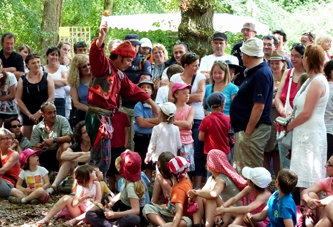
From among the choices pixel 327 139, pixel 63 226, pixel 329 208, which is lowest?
pixel 63 226

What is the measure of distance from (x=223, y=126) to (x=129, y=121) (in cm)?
145

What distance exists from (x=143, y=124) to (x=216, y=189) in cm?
210

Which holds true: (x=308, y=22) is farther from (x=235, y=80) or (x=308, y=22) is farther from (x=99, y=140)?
(x=99, y=140)

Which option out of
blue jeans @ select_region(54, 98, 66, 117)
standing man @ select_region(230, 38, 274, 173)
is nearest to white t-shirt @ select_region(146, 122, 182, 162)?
standing man @ select_region(230, 38, 274, 173)

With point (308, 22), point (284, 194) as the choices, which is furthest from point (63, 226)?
point (308, 22)

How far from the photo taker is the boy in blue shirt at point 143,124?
8117 mm

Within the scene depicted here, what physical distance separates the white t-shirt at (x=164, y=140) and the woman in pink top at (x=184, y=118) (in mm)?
218

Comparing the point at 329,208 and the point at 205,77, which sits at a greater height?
the point at 205,77

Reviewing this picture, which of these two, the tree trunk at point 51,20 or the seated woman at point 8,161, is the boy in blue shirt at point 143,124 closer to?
the seated woman at point 8,161

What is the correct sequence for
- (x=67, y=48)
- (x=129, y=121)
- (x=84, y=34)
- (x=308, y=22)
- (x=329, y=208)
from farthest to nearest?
(x=84, y=34)
(x=308, y=22)
(x=67, y=48)
(x=129, y=121)
(x=329, y=208)

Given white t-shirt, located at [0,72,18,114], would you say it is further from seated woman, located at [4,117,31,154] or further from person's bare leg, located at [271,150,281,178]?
person's bare leg, located at [271,150,281,178]

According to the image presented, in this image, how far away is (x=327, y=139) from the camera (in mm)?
6465

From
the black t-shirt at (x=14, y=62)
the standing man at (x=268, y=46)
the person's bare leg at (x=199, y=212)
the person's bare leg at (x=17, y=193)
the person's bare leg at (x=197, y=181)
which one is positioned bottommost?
the person's bare leg at (x=17, y=193)

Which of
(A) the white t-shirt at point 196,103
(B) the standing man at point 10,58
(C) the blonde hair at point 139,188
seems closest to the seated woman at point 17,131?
(B) the standing man at point 10,58
